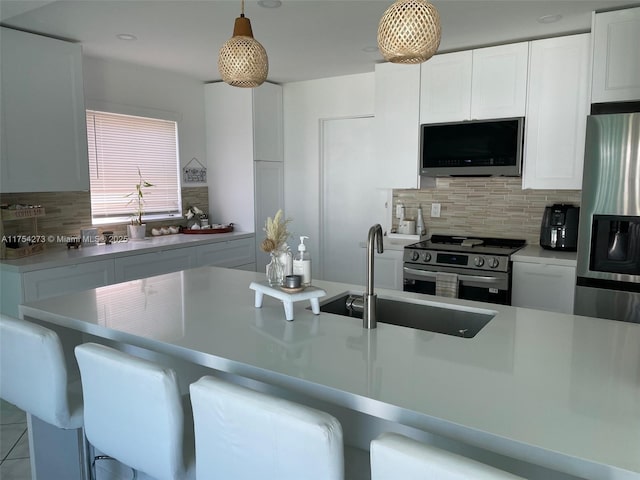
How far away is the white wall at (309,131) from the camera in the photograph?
4879 millimetres

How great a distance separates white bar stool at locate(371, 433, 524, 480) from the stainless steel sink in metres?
1.11

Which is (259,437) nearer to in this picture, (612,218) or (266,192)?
(612,218)

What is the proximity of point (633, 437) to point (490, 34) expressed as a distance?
316 centimetres

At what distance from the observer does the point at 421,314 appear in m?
2.09

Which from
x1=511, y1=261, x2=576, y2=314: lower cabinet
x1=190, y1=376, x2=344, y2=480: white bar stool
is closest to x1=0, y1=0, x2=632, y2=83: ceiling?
x1=511, y1=261, x2=576, y2=314: lower cabinet

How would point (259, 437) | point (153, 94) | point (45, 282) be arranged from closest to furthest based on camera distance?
1. point (259, 437)
2. point (45, 282)
3. point (153, 94)

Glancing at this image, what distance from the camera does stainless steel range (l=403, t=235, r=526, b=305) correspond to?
342 centimetres

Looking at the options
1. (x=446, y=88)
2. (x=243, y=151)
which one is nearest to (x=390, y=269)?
(x=446, y=88)

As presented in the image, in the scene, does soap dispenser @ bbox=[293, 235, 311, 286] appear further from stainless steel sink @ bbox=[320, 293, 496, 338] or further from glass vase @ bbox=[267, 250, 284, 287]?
stainless steel sink @ bbox=[320, 293, 496, 338]

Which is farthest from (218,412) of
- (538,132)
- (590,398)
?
(538,132)

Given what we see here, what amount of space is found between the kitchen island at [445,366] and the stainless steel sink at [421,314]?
4 cm

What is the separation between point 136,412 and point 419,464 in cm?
87

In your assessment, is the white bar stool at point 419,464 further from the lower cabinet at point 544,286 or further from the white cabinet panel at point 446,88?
the white cabinet panel at point 446,88

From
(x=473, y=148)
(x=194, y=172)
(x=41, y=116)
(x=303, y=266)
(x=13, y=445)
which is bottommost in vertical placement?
(x=13, y=445)
